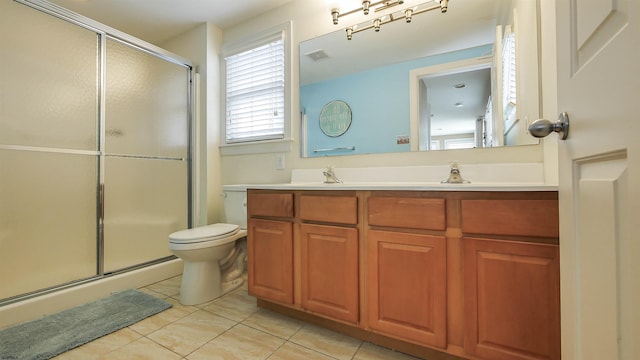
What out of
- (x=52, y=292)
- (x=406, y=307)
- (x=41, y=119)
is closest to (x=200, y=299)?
(x=52, y=292)

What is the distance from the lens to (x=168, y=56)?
235 cm

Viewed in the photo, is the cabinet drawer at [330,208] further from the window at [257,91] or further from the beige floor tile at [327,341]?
the window at [257,91]

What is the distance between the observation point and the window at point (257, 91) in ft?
7.30

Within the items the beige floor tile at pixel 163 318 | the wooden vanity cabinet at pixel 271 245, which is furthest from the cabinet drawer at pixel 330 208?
Result: the beige floor tile at pixel 163 318

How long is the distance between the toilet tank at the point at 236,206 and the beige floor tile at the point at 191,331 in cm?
72

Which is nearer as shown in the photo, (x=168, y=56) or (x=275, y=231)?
(x=275, y=231)

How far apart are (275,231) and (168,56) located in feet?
6.37

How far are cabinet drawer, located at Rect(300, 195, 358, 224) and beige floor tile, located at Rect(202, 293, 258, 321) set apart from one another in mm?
757

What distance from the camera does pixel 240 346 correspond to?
1331 mm

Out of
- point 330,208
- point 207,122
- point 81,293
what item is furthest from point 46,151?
point 330,208

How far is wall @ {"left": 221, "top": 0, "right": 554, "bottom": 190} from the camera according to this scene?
1490 mm

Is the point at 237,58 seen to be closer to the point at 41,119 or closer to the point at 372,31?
the point at 372,31

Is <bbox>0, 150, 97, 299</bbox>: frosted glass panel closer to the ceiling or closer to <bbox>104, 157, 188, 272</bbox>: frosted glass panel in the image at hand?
<bbox>104, 157, 188, 272</bbox>: frosted glass panel

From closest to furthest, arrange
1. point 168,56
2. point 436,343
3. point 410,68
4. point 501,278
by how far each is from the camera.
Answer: point 501,278 → point 436,343 → point 410,68 → point 168,56
